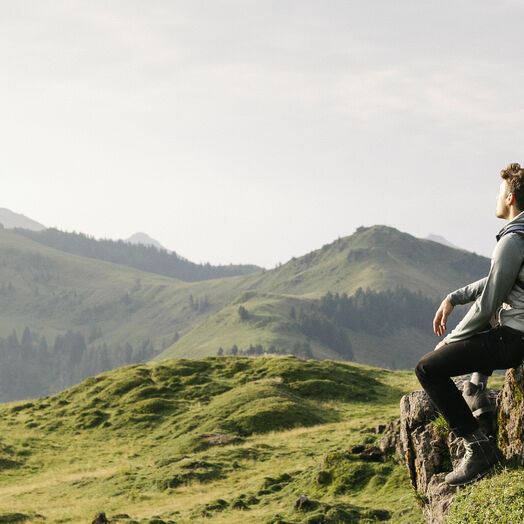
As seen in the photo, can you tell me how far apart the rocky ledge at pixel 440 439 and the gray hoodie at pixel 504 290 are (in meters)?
1.15

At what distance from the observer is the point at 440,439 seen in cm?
1205

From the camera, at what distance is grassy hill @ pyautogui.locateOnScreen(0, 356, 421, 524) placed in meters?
21.6

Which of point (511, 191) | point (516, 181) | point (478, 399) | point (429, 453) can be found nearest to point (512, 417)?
point (478, 399)

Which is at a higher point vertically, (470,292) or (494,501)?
(470,292)

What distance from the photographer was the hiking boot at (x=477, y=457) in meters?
9.90

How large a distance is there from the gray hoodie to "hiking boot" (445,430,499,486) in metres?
1.83

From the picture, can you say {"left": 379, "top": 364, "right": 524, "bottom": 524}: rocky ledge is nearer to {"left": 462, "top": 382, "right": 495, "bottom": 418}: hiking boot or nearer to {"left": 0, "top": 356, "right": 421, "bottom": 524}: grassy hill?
{"left": 462, "top": 382, "right": 495, "bottom": 418}: hiking boot

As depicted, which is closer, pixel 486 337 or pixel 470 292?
pixel 486 337

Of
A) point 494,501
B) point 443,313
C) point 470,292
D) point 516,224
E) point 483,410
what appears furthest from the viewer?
point 483,410

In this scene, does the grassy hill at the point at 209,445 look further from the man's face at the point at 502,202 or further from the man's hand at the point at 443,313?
the man's face at the point at 502,202

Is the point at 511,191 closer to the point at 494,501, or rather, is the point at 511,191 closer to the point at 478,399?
the point at 478,399

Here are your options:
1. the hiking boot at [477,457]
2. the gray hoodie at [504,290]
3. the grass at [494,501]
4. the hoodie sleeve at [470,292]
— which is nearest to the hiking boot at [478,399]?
the hiking boot at [477,457]

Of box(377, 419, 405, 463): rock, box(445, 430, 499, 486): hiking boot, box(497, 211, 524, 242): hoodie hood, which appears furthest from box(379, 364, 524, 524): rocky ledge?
box(377, 419, 405, 463): rock

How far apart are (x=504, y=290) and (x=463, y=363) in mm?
1322
